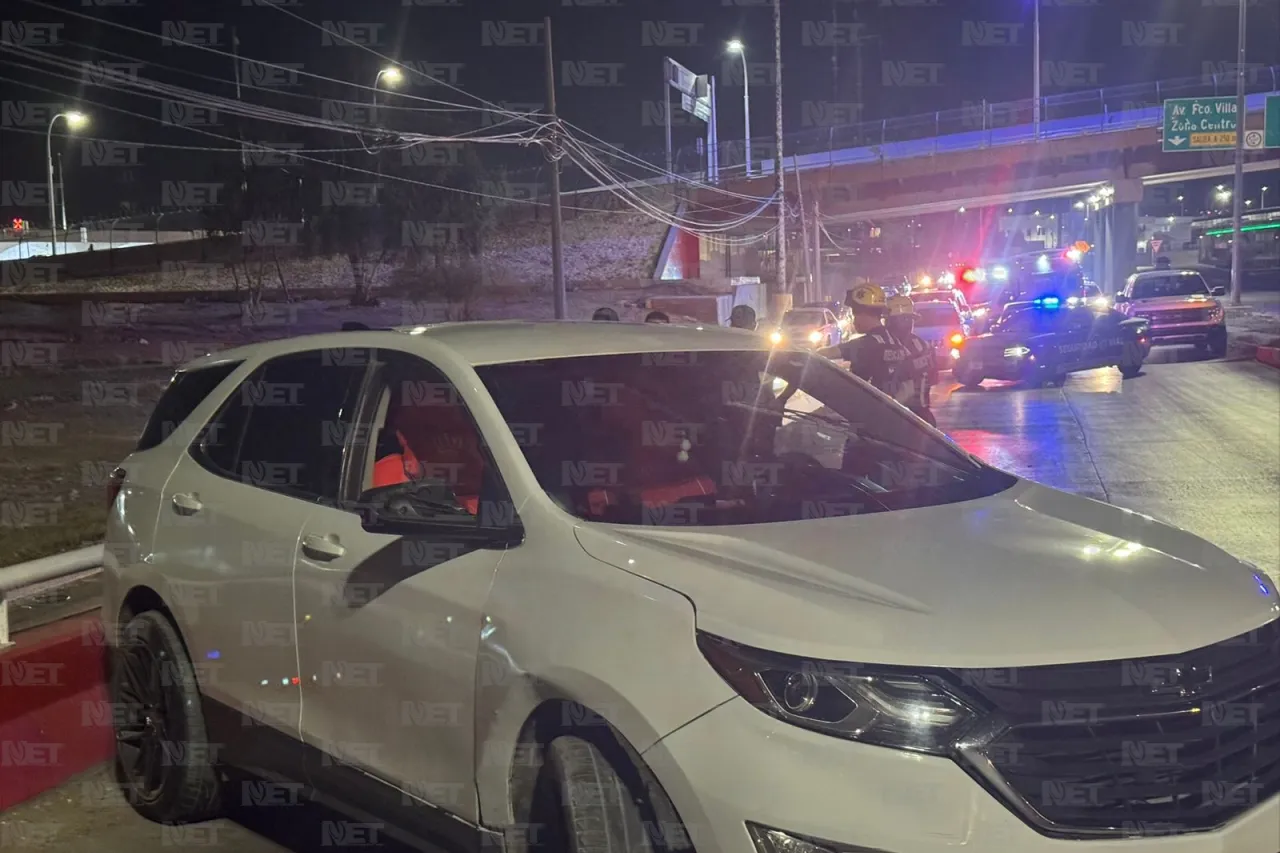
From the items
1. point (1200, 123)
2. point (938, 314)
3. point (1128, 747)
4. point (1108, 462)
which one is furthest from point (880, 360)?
point (1200, 123)

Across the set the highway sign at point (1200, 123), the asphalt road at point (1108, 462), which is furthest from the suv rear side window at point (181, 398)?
the highway sign at point (1200, 123)

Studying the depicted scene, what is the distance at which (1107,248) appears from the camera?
6212 centimetres

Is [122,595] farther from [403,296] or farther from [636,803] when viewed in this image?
[403,296]

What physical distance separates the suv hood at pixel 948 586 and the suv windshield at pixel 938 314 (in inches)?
798

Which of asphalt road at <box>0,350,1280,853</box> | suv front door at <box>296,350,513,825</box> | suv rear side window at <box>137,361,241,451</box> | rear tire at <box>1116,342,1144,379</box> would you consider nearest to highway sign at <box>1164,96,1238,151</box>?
asphalt road at <box>0,350,1280,853</box>

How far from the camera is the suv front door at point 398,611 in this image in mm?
3168

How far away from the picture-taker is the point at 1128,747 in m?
2.49

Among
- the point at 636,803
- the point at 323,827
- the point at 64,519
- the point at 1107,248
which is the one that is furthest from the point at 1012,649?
the point at 1107,248

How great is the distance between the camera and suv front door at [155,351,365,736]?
3.90 meters

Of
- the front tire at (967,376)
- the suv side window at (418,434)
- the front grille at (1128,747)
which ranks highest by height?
the suv side window at (418,434)

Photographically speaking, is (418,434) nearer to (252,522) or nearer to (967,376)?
(252,522)

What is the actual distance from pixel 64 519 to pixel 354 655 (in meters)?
7.72

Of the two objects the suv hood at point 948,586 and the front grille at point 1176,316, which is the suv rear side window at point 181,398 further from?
the front grille at point 1176,316

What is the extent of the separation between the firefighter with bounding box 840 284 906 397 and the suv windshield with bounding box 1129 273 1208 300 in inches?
723
